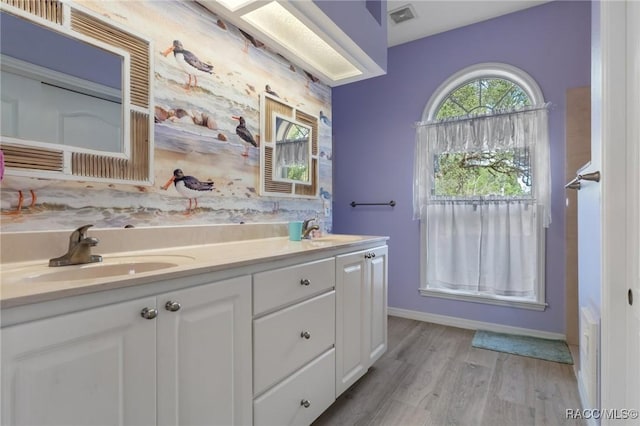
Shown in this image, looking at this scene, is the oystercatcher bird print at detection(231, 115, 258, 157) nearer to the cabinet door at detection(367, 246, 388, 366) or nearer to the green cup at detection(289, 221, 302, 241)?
the green cup at detection(289, 221, 302, 241)

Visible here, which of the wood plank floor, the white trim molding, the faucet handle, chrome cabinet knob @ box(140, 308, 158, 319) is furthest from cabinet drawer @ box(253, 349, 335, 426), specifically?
the white trim molding

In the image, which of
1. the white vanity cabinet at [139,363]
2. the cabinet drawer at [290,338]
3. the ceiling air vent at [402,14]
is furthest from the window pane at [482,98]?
the white vanity cabinet at [139,363]

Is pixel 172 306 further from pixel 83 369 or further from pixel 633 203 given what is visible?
pixel 633 203

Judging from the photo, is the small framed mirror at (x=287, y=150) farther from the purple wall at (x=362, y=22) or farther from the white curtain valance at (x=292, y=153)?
the purple wall at (x=362, y=22)

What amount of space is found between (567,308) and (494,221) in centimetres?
85

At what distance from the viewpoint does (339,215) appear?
11.8ft

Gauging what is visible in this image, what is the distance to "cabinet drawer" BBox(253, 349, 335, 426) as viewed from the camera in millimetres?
1150

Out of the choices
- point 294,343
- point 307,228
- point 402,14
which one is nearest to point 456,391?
point 294,343

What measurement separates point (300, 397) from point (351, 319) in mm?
499

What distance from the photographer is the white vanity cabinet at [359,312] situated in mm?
1608

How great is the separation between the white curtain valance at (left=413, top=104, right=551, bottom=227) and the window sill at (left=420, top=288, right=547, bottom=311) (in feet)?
2.27

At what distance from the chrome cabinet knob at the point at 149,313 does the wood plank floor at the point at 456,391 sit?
1.12m

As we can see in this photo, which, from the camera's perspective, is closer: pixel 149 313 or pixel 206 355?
pixel 149 313

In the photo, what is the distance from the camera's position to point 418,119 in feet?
9.96
